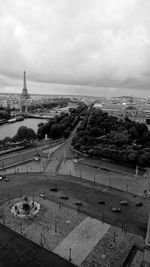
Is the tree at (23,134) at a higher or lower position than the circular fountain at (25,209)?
higher

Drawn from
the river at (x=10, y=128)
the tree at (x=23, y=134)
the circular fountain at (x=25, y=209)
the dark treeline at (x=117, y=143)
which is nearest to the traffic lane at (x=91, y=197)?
the circular fountain at (x=25, y=209)

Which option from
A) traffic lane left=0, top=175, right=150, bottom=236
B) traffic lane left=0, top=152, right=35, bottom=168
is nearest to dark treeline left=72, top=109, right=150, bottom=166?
traffic lane left=0, top=152, right=35, bottom=168

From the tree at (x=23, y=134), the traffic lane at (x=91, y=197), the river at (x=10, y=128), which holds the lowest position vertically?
the traffic lane at (x=91, y=197)

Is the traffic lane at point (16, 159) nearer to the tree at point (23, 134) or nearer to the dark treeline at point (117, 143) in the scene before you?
the dark treeline at point (117, 143)

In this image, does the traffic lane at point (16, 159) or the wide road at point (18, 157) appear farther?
the wide road at point (18, 157)

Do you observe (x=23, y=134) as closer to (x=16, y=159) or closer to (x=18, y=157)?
(x=18, y=157)

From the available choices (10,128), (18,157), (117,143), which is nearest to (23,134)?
(18,157)

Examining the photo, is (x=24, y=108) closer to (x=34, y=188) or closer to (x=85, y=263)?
(x=34, y=188)

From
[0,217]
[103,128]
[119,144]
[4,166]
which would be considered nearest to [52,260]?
[0,217]
